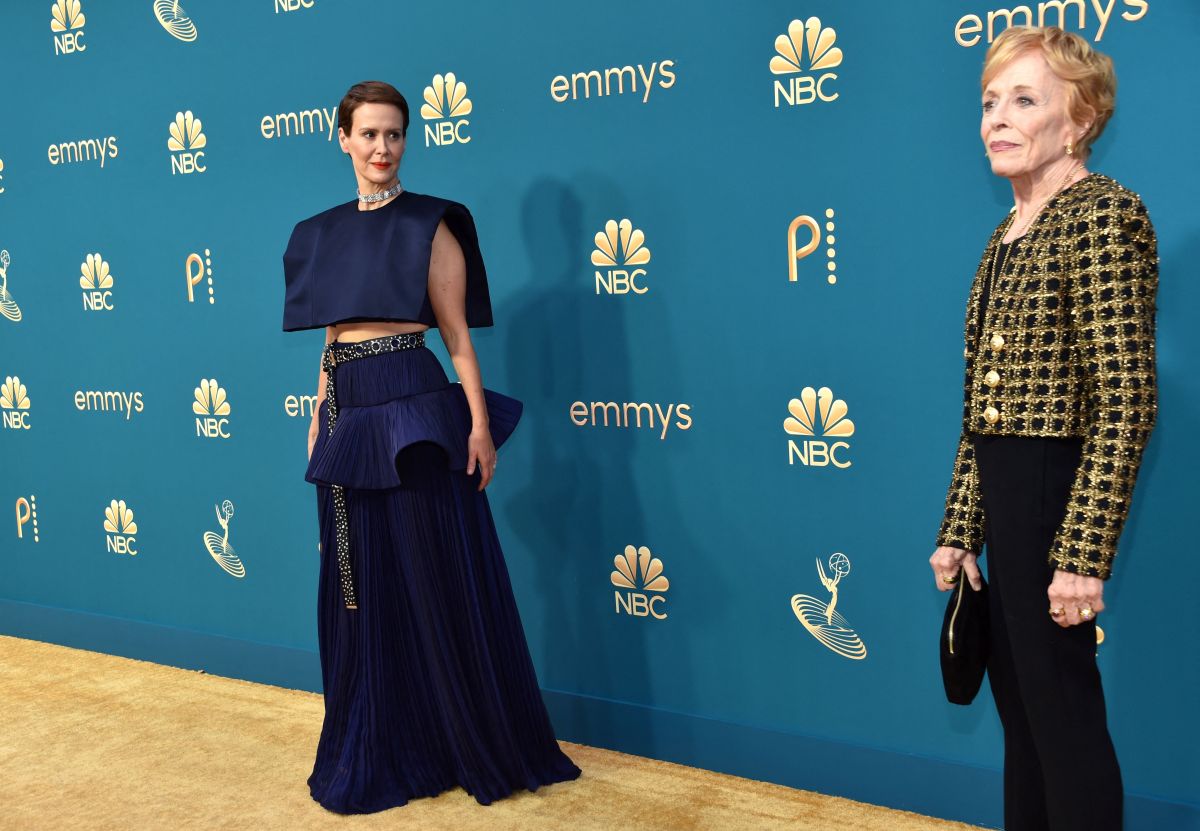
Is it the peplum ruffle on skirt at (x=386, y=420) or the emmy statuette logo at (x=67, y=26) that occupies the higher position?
the emmy statuette logo at (x=67, y=26)

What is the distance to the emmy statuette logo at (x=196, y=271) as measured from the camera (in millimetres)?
3482

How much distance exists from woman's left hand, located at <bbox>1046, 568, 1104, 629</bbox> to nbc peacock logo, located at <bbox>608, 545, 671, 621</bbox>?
1323 millimetres

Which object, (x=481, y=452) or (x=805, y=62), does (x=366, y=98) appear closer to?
(x=481, y=452)

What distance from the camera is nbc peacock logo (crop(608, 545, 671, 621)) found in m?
2.80

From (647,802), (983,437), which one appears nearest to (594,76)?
(983,437)

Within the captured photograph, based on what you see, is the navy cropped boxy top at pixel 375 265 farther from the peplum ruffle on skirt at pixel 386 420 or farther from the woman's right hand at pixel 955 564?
the woman's right hand at pixel 955 564

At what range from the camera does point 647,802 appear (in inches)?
101

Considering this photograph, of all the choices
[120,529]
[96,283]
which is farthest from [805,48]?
[120,529]

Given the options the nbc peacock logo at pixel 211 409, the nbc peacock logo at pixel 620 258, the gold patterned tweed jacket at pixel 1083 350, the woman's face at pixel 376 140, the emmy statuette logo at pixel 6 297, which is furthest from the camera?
the emmy statuette logo at pixel 6 297

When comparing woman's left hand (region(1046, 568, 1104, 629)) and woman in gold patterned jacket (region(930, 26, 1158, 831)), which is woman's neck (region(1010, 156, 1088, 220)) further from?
woman's left hand (region(1046, 568, 1104, 629))

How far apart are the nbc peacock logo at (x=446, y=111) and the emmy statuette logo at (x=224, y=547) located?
4.40 ft

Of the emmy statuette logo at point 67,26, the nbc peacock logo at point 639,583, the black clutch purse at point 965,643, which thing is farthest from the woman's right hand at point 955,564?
the emmy statuette logo at point 67,26

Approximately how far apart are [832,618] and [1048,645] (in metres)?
0.98

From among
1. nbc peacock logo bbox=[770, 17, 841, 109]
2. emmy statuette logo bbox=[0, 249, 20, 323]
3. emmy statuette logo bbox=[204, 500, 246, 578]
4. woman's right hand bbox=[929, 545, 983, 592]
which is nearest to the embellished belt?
nbc peacock logo bbox=[770, 17, 841, 109]
